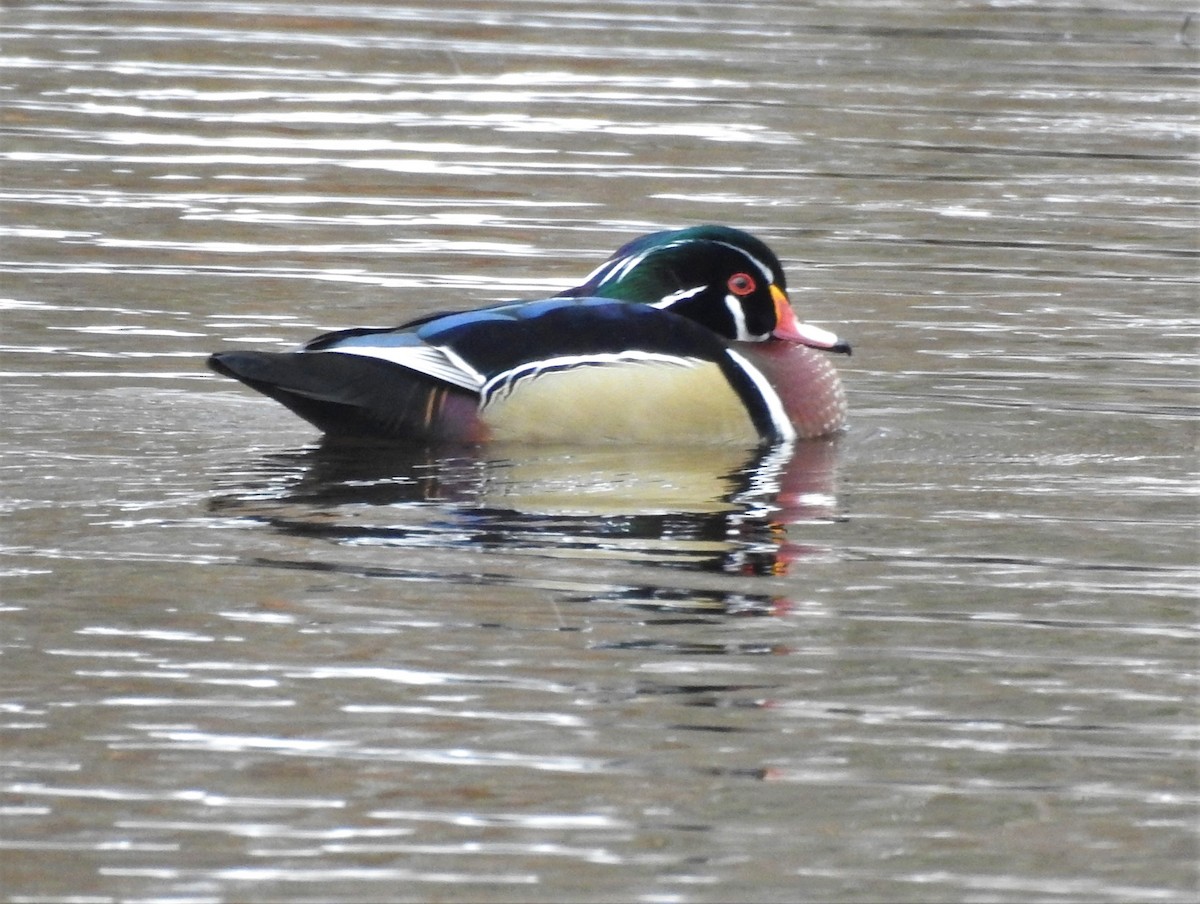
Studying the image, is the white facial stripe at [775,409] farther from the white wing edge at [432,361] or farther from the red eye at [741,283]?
the white wing edge at [432,361]

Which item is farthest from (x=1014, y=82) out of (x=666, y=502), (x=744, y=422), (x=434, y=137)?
(x=666, y=502)

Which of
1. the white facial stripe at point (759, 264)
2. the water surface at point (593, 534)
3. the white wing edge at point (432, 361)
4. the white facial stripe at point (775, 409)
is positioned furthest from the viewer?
the white facial stripe at point (759, 264)

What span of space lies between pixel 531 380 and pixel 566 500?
2.95 ft

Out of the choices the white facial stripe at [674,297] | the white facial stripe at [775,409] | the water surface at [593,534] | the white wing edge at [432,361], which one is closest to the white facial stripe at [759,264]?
the white facial stripe at [674,297]

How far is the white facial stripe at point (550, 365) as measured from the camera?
8734mm

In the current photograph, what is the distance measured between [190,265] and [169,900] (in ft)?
23.5

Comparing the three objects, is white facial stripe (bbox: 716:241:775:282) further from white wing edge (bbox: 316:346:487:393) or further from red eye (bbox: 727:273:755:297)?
white wing edge (bbox: 316:346:487:393)

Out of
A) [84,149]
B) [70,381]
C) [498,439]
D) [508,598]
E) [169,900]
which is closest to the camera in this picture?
[169,900]

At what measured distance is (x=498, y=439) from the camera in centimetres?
881

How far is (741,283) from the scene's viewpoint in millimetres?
9312

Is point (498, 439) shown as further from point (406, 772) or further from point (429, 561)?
point (406, 772)

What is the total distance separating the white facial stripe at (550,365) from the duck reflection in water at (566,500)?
7.9 inches

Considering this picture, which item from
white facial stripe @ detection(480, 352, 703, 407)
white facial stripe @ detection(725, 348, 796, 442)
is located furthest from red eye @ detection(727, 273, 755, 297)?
white facial stripe @ detection(480, 352, 703, 407)

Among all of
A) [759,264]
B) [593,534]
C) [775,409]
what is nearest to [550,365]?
[775,409]
